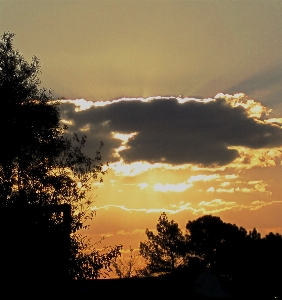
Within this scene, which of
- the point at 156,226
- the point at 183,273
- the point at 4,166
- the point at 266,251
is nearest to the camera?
the point at 4,166

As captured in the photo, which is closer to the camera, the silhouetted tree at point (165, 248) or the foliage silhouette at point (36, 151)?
the foliage silhouette at point (36, 151)

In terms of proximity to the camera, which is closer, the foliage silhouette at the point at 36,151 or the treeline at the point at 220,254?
the foliage silhouette at the point at 36,151

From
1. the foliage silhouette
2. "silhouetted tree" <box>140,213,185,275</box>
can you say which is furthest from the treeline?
the foliage silhouette

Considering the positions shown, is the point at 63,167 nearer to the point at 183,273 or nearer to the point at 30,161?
the point at 30,161

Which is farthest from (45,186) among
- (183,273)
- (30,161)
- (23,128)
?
(183,273)

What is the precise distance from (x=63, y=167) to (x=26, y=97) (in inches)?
201

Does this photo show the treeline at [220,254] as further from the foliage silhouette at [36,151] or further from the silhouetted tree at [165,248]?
the foliage silhouette at [36,151]

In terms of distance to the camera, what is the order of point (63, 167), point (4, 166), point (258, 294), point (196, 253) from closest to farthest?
point (4, 166), point (63, 167), point (258, 294), point (196, 253)

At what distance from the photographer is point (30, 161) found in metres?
30.7

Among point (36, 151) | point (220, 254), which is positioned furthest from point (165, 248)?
point (36, 151)

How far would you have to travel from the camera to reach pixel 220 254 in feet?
342

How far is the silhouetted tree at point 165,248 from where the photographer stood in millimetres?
117562

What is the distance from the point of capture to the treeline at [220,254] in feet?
297

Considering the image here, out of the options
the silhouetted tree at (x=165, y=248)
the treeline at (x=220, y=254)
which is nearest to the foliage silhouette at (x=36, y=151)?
the treeline at (x=220, y=254)
